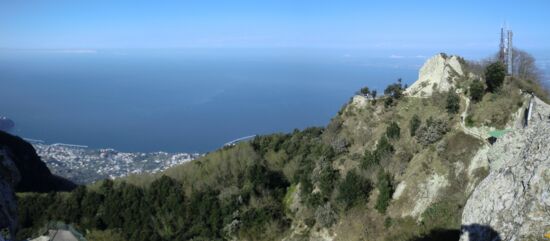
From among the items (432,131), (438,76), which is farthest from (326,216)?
(438,76)

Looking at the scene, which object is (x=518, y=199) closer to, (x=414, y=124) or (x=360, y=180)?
(x=360, y=180)

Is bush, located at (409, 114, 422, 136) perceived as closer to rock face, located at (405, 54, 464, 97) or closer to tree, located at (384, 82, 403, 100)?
rock face, located at (405, 54, 464, 97)

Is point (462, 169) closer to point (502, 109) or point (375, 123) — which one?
point (502, 109)

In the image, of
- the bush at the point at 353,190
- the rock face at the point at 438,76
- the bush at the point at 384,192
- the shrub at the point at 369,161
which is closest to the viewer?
the bush at the point at 384,192

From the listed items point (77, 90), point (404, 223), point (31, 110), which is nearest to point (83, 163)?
point (31, 110)

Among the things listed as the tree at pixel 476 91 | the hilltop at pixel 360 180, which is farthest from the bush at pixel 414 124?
the tree at pixel 476 91

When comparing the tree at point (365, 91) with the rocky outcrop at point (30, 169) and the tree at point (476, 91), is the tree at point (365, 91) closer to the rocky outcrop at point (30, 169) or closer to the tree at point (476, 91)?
the tree at point (476, 91)
